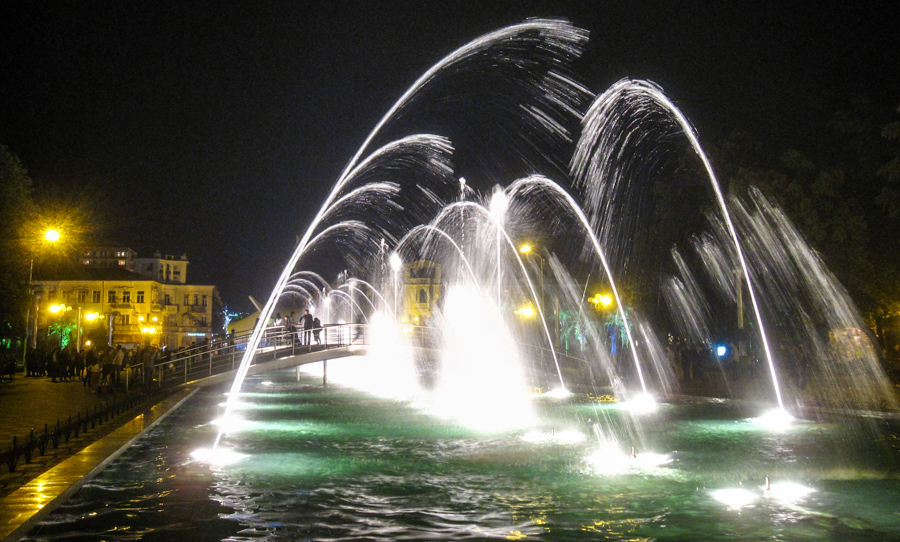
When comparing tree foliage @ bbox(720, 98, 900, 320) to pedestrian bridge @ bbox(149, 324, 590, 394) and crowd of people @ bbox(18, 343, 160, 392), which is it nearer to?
pedestrian bridge @ bbox(149, 324, 590, 394)

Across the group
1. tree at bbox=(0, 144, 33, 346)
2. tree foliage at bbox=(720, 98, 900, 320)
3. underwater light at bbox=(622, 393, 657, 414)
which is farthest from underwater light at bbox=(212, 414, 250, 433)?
tree foliage at bbox=(720, 98, 900, 320)

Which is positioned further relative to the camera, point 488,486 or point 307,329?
point 307,329

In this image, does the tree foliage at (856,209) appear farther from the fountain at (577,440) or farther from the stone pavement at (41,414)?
the stone pavement at (41,414)

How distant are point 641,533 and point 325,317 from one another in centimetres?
8187

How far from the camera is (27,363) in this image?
4156 cm

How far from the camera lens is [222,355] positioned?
31484 millimetres

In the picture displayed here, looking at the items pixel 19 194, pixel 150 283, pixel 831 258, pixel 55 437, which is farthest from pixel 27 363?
pixel 150 283

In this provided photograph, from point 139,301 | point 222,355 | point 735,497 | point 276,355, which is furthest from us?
point 139,301

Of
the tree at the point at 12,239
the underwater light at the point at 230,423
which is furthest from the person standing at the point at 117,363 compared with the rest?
the underwater light at the point at 230,423

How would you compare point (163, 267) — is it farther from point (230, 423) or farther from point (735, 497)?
point (735, 497)

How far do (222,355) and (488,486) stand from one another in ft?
71.1

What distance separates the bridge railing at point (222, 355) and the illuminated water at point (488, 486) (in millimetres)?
10176

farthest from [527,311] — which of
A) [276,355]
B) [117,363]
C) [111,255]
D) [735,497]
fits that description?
[111,255]

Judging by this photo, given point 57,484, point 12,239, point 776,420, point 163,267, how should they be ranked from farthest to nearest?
point 163,267 < point 12,239 < point 776,420 < point 57,484
